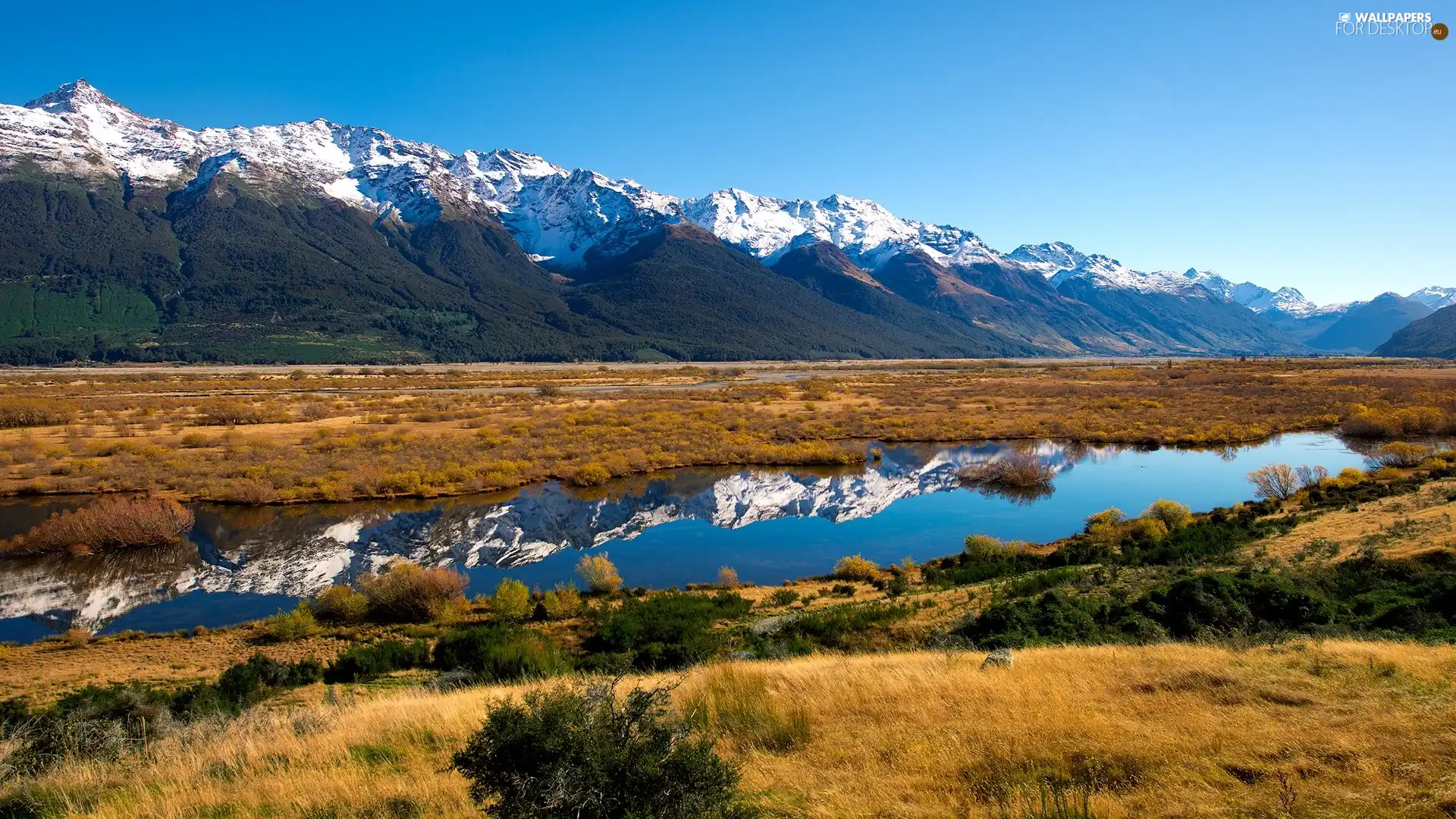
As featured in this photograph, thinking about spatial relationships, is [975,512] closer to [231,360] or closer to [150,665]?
[150,665]

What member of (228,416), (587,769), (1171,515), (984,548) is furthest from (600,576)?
(228,416)

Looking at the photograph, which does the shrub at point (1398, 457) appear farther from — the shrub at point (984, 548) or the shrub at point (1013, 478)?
the shrub at point (984, 548)

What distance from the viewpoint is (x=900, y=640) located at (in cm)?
1329

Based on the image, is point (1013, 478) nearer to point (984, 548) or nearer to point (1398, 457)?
point (984, 548)

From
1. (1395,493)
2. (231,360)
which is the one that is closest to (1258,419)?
(1395,493)

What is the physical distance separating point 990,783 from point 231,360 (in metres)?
194

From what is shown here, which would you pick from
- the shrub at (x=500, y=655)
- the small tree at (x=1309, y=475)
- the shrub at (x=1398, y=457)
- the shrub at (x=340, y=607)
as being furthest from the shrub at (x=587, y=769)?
the shrub at (x=1398, y=457)

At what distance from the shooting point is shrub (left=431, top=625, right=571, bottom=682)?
38.9 ft

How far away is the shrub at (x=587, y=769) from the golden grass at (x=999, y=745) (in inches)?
36.2

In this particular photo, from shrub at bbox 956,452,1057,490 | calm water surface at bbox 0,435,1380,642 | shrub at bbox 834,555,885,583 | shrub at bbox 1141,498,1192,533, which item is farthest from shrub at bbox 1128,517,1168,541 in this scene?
shrub at bbox 956,452,1057,490

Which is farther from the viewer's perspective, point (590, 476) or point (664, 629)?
point (590, 476)

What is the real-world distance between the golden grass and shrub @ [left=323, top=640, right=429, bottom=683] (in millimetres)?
3299

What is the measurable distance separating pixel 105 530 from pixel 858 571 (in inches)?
941

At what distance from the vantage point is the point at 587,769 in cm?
520
